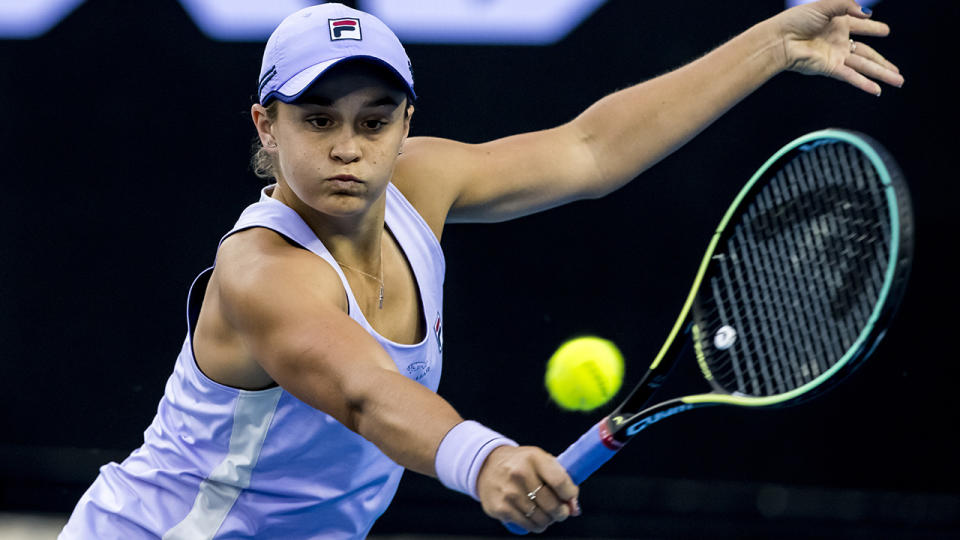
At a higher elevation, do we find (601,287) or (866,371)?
Result: (601,287)

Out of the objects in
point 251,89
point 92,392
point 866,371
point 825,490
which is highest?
point 251,89

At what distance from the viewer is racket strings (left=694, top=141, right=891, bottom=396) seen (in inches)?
85.7

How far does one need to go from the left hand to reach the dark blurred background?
1.45 m

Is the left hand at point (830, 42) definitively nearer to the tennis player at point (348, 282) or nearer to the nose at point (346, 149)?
the tennis player at point (348, 282)

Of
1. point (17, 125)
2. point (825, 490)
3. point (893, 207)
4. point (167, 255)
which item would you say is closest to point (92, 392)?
point (167, 255)

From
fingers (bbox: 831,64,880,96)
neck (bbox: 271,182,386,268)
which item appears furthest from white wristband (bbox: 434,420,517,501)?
fingers (bbox: 831,64,880,96)

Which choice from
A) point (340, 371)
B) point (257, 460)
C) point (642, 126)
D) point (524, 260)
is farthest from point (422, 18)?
point (340, 371)

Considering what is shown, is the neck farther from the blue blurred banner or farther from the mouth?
the blue blurred banner

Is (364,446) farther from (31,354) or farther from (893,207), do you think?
(31,354)

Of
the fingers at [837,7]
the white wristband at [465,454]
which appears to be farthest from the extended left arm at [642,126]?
the white wristband at [465,454]

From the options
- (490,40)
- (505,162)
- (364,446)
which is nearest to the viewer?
(364,446)

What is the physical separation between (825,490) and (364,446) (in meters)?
2.43

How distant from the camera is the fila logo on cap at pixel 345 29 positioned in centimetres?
179

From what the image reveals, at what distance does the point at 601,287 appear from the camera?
3865 millimetres
